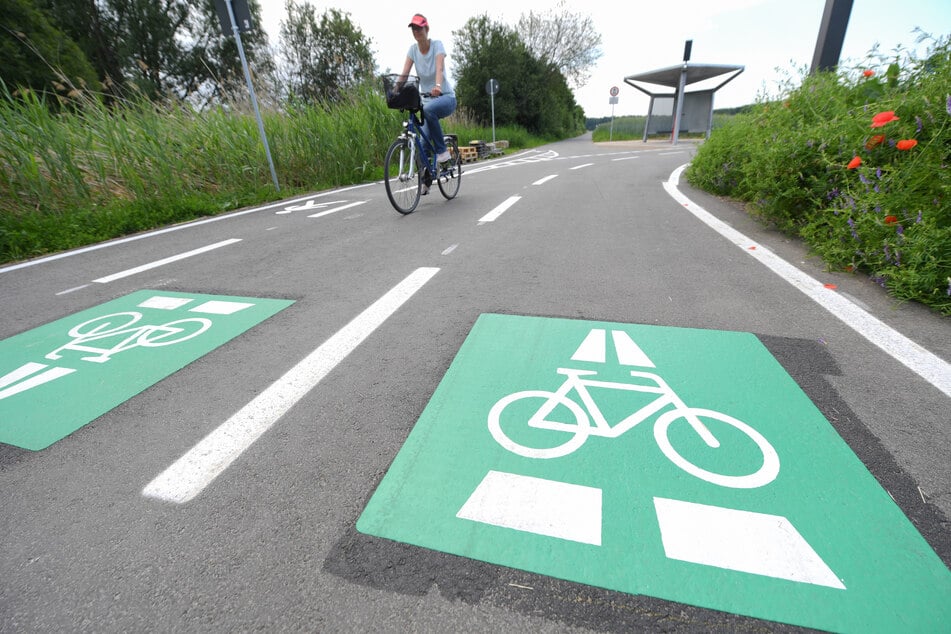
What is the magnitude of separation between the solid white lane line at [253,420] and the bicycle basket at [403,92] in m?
3.83

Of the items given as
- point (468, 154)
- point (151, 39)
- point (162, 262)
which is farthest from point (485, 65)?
point (162, 262)

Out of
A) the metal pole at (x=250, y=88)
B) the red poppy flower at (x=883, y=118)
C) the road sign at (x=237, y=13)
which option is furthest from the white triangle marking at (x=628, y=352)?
the road sign at (x=237, y=13)

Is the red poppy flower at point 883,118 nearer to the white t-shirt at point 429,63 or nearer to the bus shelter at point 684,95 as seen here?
the white t-shirt at point 429,63

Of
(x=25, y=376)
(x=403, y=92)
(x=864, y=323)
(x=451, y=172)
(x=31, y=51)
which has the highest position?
(x=31, y=51)

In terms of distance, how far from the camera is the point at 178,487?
163cm

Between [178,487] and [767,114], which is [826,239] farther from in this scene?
[178,487]

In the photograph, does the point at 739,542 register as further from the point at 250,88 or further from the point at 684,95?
the point at 684,95

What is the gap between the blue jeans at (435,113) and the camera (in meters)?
6.04

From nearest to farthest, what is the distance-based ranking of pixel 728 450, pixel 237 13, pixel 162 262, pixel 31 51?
1. pixel 728 450
2. pixel 162 262
3. pixel 237 13
4. pixel 31 51

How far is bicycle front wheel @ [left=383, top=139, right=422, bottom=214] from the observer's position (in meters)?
5.82

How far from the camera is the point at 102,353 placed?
262 centimetres

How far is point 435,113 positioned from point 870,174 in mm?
4882

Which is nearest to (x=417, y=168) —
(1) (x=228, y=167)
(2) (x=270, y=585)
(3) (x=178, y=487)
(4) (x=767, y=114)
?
(1) (x=228, y=167)

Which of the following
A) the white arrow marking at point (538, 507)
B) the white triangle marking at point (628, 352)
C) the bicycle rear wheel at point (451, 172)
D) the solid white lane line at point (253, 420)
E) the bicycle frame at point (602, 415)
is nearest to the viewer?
the white arrow marking at point (538, 507)
